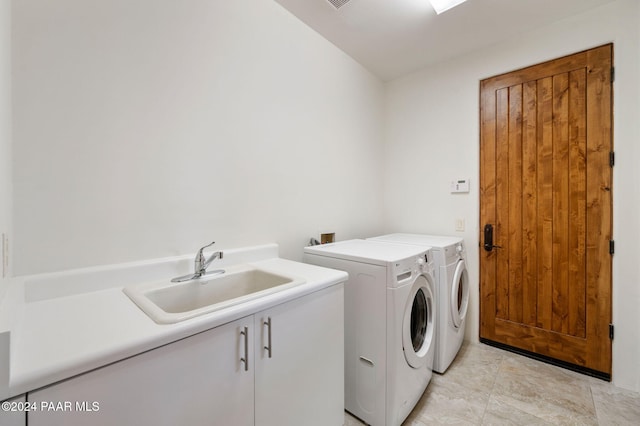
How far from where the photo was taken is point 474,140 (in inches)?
93.8

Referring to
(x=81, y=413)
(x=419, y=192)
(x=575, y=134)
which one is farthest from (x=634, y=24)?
(x=81, y=413)

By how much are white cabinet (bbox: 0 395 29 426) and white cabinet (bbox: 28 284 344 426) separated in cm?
1

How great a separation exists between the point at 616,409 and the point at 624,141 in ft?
5.54

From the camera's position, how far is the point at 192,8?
55.1 inches

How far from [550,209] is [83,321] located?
9.32 feet

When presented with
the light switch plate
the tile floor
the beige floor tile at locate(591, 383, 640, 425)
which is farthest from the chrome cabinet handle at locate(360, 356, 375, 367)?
the light switch plate

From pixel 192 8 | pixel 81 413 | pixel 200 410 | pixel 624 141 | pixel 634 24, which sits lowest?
pixel 200 410

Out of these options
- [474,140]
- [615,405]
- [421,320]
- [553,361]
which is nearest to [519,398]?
[615,405]

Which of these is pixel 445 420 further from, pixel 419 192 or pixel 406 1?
pixel 406 1

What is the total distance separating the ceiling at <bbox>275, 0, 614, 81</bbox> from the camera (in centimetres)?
181

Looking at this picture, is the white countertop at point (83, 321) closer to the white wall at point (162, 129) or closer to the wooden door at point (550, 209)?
the white wall at point (162, 129)

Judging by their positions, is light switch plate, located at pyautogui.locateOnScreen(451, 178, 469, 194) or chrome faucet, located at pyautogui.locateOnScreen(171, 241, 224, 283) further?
light switch plate, located at pyautogui.locateOnScreen(451, 178, 469, 194)

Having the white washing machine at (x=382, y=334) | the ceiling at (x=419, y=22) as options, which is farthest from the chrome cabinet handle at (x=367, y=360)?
the ceiling at (x=419, y=22)

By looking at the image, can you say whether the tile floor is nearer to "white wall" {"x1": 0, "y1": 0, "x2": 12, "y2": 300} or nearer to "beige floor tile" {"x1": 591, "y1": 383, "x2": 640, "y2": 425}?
"beige floor tile" {"x1": 591, "y1": 383, "x2": 640, "y2": 425}
